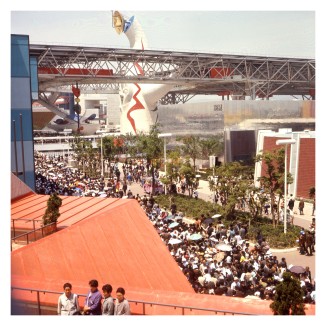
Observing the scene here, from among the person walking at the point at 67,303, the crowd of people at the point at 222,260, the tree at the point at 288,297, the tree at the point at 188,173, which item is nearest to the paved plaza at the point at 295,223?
the crowd of people at the point at 222,260

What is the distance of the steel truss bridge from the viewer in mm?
22545

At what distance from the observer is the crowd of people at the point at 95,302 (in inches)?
178

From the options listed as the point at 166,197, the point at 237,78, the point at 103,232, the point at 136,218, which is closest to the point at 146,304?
the point at 103,232

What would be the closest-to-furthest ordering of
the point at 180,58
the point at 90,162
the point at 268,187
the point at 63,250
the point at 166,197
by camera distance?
the point at 63,250 → the point at 268,187 → the point at 166,197 → the point at 90,162 → the point at 180,58

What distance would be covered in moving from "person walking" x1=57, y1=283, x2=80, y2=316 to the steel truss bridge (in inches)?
690

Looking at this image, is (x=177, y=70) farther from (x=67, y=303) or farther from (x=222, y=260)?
(x=67, y=303)

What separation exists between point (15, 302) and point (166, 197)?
1139 centimetres

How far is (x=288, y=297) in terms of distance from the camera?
4.21 meters

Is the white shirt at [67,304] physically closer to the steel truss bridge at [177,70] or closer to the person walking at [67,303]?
the person walking at [67,303]

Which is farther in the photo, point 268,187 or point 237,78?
point 237,78

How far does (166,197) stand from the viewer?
54.2 ft

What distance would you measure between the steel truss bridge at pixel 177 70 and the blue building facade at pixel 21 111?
8.82 metres

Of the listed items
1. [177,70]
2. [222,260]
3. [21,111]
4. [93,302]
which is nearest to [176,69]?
Result: [177,70]
